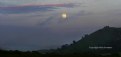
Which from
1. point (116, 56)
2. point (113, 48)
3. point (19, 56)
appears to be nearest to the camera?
point (19, 56)

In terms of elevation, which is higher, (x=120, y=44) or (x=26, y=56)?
(x=120, y=44)

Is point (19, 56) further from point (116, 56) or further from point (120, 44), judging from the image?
point (120, 44)

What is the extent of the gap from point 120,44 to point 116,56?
318 ft

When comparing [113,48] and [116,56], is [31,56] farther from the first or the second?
[113,48]

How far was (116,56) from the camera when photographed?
89000 mm

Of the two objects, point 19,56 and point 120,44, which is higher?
point 120,44

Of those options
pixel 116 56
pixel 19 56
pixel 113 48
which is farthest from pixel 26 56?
pixel 113 48

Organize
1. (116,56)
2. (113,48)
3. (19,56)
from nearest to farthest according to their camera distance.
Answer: (19,56) < (116,56) < (113,48)

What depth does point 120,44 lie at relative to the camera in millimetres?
183500

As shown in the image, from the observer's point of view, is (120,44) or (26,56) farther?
(120,44)

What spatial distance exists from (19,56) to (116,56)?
36623 mm

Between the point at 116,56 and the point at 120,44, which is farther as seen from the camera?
the point at 120,44

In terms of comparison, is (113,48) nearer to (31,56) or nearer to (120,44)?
(120,44)

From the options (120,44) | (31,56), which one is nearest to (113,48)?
(120,44)
